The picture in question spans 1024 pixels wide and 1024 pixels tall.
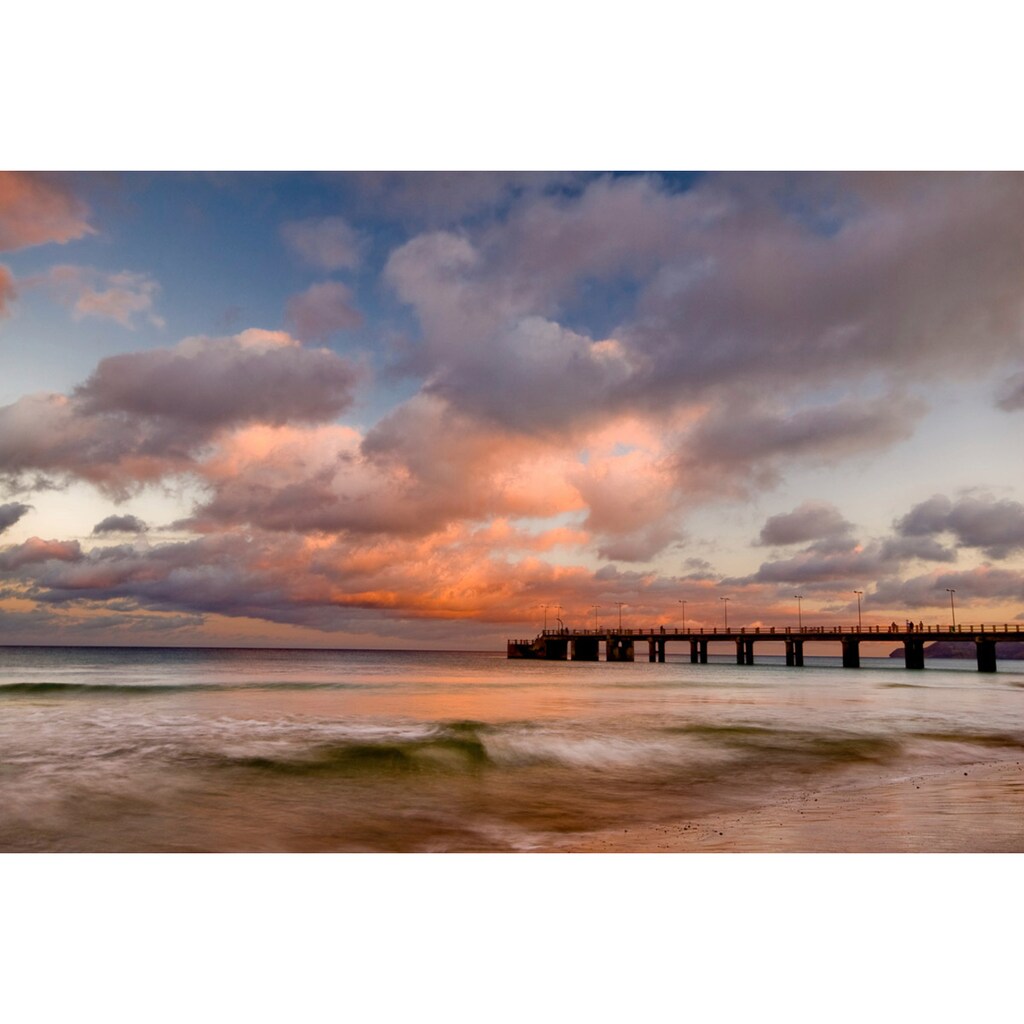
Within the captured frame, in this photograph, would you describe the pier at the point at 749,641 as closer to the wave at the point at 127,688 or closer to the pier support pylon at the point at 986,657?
the pier support pylon at the point at 986,657

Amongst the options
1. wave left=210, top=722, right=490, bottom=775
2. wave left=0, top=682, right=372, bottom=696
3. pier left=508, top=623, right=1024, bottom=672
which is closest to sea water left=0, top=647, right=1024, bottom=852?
wave left=210, top=722, right=490, bottom=775

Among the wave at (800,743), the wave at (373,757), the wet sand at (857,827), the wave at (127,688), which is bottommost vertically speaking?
the wave at (127,688)

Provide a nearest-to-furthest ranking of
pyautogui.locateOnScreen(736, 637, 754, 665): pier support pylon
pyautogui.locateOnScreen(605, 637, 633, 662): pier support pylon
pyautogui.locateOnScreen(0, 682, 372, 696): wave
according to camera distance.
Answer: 1. pyautogui.locateOnScreen(0, 682, 372, 696): wave
2. pyautogui.locateOnScreen(736, 637, 754, 665): pier support pylon
3. pyautogui.locateOnScreen(605, 637, 633, 662): pier support pylon

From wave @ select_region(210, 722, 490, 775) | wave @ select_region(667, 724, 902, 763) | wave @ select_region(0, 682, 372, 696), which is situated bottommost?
wave @ select_region(0, 682, 372, 696)

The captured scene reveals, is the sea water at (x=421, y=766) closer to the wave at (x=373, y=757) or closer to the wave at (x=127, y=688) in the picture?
the wave at (x=373, y=757)

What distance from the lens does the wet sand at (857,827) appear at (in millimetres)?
4445

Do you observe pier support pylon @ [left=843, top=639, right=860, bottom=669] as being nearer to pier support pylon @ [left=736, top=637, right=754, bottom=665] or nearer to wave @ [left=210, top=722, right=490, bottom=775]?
pier support pylon @ [left=736, top=637, right=754, bottom=665]

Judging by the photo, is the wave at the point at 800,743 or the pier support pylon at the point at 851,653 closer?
the wave at the point at 800,743

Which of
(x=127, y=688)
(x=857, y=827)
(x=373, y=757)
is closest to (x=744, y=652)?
(x=127, y=688)

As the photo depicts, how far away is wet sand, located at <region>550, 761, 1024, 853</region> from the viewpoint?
4.45m

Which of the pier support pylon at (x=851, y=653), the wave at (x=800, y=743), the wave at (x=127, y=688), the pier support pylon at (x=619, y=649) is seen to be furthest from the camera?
the pier support pylon at (x=619, y=649)

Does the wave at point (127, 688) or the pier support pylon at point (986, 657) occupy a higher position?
the pier support pylon at point (986, 657)

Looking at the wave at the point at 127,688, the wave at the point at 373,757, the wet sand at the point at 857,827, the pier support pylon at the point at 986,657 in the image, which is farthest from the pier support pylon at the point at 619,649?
the wet sand at the point at 857,827

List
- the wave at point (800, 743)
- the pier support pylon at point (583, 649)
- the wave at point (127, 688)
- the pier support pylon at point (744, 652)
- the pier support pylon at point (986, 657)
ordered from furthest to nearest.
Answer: the pier support pylon at point (583, 649) → the pier support pylon at point (744, 652) → the pier support pylon at point (986, 657) → the wave at point (127, 688) → the wave at point (800, 743)
